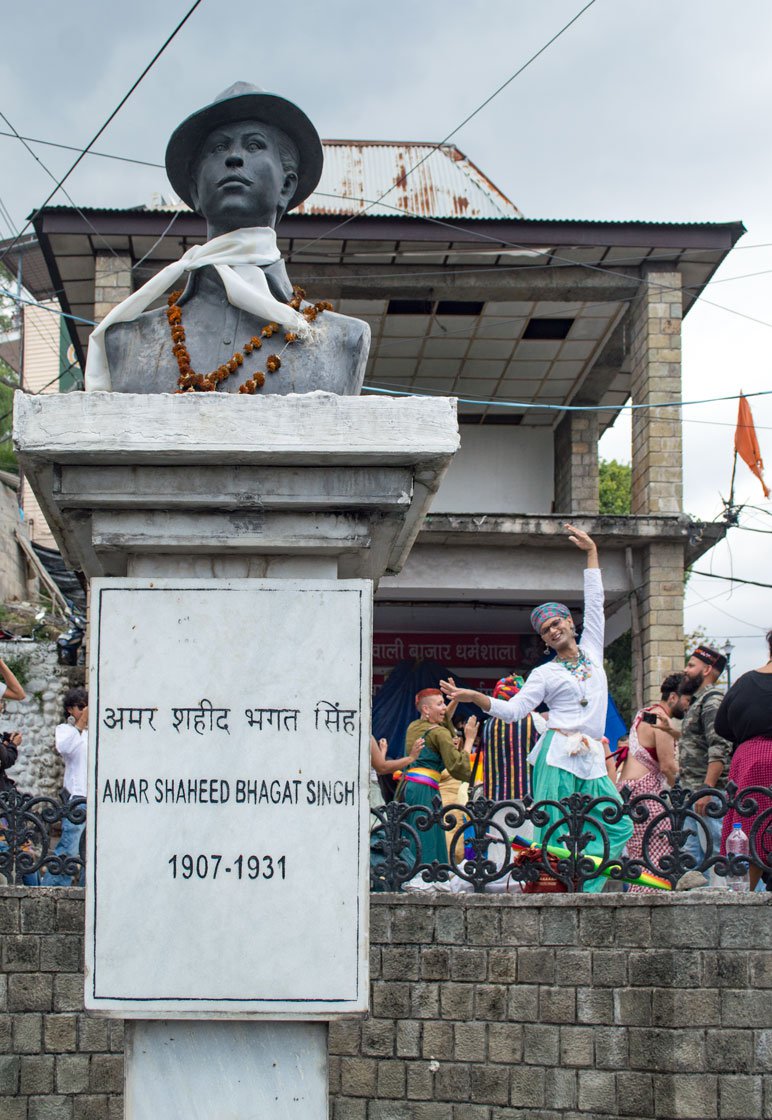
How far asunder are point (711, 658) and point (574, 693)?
1482 millimetres

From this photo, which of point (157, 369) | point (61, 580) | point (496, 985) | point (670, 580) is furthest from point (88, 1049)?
point (61, 580)

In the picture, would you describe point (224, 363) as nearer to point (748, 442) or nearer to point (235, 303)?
point (235, 303)

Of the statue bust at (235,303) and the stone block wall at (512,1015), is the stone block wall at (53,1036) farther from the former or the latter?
the statue bust at (235,303)

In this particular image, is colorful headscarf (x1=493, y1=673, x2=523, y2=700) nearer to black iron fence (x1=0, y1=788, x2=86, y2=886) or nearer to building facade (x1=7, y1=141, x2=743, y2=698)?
black iron fence (x1=0, y1=788, x2=86, y2=886)

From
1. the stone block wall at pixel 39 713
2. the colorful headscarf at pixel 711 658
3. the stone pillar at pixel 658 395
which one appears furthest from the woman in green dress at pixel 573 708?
the stone block wall at pixel 39 713

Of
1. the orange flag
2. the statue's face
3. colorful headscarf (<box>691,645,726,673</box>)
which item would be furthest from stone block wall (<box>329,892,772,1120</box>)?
the orange flag

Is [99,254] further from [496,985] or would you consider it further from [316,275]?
[496,985]

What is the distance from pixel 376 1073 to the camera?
265 inches

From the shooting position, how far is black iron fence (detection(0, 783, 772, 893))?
22.0ft

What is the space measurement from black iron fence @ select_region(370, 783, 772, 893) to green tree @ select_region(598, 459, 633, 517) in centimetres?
3039

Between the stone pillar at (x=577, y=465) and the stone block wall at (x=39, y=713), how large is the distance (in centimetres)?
793

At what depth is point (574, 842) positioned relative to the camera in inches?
267

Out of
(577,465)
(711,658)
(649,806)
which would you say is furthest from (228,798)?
(577,465)

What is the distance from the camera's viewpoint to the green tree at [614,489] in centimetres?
3767
